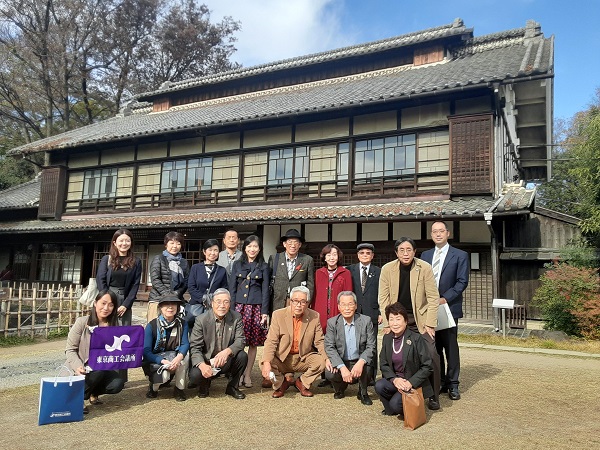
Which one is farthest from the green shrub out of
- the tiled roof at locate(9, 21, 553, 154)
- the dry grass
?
the tiled roof at locate(9, 21, 553, 154)

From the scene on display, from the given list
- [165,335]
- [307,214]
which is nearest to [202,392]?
[165,335]

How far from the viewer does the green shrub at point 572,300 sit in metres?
8.53

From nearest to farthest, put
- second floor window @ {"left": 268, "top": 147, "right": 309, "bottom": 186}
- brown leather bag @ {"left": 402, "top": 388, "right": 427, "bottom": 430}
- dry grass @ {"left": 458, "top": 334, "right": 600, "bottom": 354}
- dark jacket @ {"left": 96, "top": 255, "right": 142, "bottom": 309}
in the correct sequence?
brown leather bag @ {"left": 402, "top": 388, "right": 427, "bottom": 430}
dark jacket @ {"left": 96, "top": 255, "right": 142, "bottom": 309}
dry grass @ {"left": 458, "top": 334, "right": 600, "bottom": 354}
second floor window @ {"left": 268, "top": 147, "right": 309, "bottom": 186}

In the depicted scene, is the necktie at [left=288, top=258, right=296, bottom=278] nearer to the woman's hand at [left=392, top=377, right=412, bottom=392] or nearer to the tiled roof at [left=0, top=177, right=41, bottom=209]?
the woman's hand at [left=392, top=377, right=412, bottom=392]

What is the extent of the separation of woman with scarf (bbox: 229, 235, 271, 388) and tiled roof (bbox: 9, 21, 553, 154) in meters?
7.43

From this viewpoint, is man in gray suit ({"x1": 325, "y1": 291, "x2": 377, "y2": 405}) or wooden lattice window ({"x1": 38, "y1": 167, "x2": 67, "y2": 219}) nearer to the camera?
man in gray suit ({"x1": 325, "y1": 291, "x2": 377, "y2": 405})

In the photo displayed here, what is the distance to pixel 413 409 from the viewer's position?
3.68m

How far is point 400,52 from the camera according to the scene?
1520 centimetres

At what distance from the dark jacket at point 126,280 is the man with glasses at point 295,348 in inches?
65.5

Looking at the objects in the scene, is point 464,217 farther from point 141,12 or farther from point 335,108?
point 141,12

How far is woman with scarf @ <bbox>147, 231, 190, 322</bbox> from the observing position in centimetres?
511

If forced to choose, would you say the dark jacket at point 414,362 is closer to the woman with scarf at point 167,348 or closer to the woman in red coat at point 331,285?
the woman in red coat at point 331,285

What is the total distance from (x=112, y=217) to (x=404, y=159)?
10250 mm

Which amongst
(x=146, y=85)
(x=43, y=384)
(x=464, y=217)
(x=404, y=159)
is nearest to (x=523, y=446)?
(x=43, y=384)
